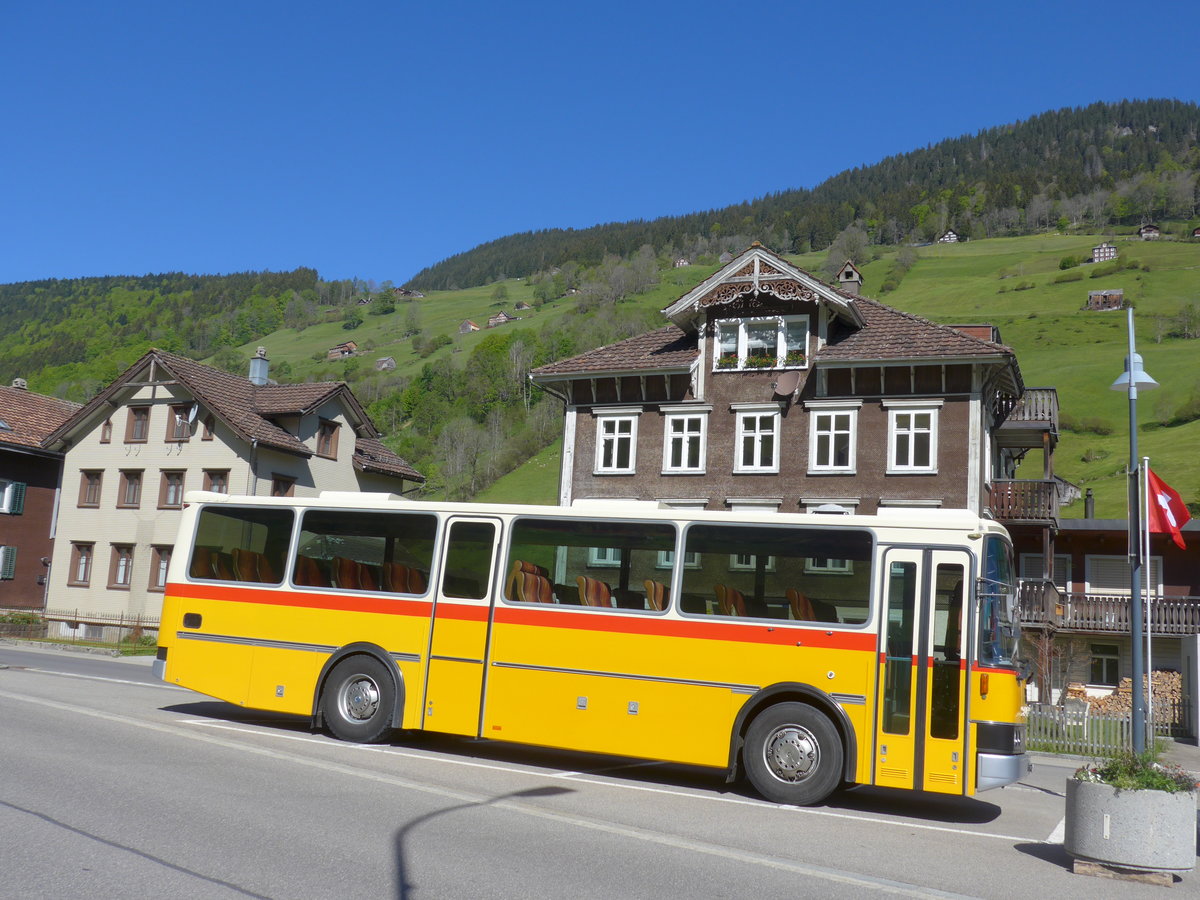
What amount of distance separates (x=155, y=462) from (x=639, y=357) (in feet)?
70.2

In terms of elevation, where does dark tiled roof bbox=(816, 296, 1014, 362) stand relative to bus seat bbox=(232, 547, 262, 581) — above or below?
above

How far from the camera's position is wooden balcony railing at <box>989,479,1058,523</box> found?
3294cm

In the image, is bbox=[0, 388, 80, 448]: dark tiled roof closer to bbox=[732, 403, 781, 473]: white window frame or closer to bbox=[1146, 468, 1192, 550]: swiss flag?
bbox=[732, 403, 781, 473]: white window frame

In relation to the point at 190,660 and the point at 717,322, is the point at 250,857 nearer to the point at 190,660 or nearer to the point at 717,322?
the point at 190,660

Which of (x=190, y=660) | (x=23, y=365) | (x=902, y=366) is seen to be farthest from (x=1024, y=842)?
(x=23, y=365)

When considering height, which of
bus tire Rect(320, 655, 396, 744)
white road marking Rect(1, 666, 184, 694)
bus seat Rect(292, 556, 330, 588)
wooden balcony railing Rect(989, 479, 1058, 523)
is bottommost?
white road marking Rect(1, 666, 184, 694)

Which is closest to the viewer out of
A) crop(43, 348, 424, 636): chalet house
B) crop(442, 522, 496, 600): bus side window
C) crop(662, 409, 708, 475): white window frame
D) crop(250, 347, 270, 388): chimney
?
crop(442, 522, 496, 600): bus side window

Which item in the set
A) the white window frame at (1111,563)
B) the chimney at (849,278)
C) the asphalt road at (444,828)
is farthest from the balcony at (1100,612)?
the asphalt road at (444,828)

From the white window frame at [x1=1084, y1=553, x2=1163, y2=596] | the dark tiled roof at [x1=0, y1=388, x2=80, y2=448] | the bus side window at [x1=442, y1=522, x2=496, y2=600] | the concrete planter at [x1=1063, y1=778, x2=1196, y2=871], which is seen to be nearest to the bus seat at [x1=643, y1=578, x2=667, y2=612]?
the bus side window at [x1=442, y1=522, x2=496, y2=600]

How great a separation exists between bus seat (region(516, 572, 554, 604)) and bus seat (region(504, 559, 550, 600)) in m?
0.02

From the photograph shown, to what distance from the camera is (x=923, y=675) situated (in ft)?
34.6

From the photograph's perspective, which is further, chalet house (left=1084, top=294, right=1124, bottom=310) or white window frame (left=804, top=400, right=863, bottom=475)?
chalet house (left=1084, top=294, right=1124, bottom=310)

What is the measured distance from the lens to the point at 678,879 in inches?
281

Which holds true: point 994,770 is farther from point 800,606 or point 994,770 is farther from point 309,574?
point 309,574
